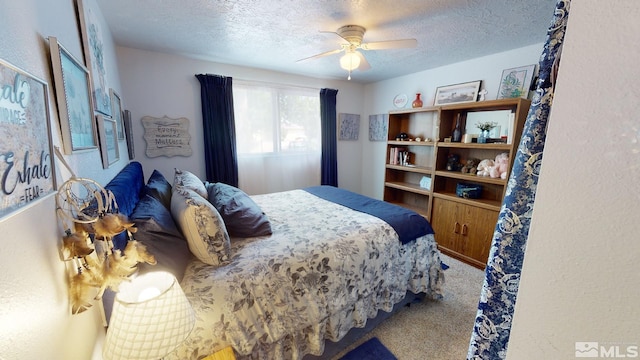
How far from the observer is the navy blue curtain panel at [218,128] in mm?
2980

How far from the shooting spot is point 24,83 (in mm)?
562

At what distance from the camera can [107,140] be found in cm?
146

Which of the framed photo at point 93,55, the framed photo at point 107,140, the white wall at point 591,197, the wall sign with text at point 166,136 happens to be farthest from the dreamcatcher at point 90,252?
the wall sign with text at point 166,136

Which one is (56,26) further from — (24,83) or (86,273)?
(86,273)

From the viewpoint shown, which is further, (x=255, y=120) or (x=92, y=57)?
(x=255, y=120)

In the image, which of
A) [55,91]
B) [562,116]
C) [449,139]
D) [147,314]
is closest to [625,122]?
[562,116]

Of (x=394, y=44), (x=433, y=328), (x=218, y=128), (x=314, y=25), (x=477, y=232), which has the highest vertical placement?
(x=314, y=25)

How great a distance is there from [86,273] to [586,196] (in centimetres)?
123

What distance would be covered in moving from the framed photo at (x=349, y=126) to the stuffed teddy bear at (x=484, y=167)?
209 cm

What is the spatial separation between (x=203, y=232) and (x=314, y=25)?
1.82m

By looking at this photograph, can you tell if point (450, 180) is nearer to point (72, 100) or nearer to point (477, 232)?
point (477, 232)

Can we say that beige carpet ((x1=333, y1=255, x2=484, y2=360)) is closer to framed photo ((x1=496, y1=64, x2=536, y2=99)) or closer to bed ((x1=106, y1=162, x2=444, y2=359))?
bed ((x1=106, y1=162, x2=444, y2=359))

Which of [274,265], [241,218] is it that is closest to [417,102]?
[241,218]

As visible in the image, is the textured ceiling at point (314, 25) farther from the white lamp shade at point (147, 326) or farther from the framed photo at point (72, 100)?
the white lamp shade at point (147, 326)
